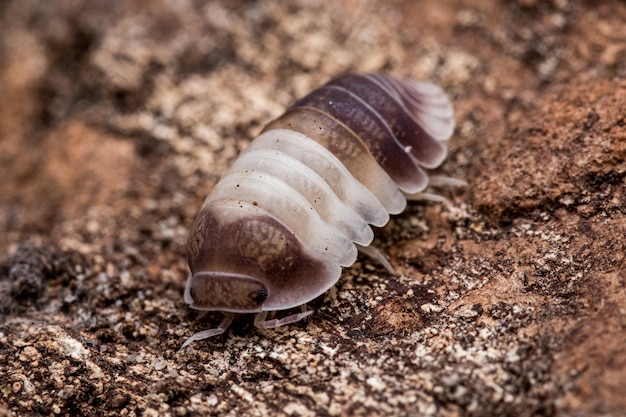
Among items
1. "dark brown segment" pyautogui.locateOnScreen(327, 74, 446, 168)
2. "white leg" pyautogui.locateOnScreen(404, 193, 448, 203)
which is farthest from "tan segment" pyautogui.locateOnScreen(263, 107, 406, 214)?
"dark brown segment" pyautogui.locateOnScreen(327, 74, 446, 168)

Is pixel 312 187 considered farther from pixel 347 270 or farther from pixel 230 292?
pixel 230 292

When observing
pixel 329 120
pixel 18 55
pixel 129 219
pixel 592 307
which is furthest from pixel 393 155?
pixel 18 55

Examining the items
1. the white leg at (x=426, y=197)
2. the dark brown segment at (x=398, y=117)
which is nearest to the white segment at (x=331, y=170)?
the white leg at (x=426, y=197)

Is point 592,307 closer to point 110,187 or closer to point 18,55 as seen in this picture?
point 110,187

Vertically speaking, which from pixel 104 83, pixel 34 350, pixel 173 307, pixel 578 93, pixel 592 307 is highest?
pixel 578 93

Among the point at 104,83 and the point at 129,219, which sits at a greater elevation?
the point at 104,83

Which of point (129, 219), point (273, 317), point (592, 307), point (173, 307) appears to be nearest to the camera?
point (592, 307)

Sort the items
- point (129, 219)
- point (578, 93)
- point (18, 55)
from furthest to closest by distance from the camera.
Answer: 1. point (18, 55)
2. point (129, 219)
3. point (578, 93)

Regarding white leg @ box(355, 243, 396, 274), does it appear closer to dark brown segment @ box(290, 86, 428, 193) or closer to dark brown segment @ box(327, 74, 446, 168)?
dark brown segment @ box(290, 86, 428, 193)
